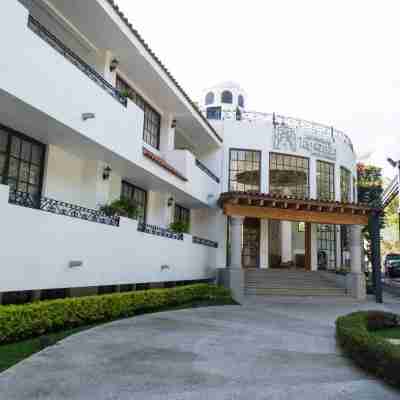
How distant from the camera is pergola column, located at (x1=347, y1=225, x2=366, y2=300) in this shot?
1884 centimetres

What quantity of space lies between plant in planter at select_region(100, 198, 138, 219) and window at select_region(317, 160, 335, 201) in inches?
516

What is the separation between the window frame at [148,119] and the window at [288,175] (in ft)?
23.9

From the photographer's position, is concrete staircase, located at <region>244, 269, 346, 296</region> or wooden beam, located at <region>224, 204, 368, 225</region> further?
concrete staircase, located at <region>244, 269, 346, 296</region>

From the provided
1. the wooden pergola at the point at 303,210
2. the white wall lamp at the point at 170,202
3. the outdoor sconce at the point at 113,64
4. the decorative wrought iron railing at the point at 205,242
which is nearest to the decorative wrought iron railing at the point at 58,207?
the outdoor sconce at the point at 113,64

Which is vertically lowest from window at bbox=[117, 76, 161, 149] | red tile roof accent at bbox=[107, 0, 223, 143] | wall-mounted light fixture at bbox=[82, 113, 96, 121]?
wall-mounted light fixture at bbox=[82, 113, 96, 121]

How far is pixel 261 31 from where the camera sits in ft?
46.2

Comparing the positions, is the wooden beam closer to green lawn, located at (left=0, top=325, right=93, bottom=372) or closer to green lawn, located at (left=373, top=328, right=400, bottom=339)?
green lawn, located at (left=373, top=328, right=400, bottom=339)

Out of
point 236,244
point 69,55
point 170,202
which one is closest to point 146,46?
point 69,55

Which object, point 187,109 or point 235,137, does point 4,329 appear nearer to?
point 187,109

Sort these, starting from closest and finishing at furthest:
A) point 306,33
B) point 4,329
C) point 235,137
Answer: point 4,329 < point 306,33 < point 235,137

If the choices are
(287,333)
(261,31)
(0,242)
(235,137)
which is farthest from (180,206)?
(0,242)

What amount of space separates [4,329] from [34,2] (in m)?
7.40

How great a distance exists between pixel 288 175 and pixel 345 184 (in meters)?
4.40

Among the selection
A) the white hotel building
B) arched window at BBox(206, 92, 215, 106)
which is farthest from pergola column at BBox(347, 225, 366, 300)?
arched window at BBox(206, 92, 215, 106)
